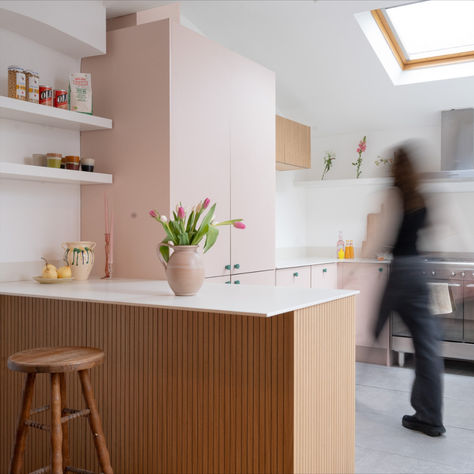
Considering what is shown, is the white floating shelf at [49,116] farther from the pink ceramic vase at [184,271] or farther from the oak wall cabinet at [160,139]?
the pink ceramic vase at [184,271]

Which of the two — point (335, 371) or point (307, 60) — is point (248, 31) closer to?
point (307, 60)

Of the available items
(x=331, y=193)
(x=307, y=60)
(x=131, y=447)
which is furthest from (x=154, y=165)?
(x=331, y=193)

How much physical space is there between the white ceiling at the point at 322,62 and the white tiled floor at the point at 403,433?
2.22 meters

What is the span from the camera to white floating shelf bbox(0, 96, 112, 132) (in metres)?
2.39

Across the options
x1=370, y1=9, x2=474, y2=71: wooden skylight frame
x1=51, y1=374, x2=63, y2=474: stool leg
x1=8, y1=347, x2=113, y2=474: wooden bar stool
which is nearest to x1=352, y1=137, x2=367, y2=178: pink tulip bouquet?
x1=370, y1=9, x2=474, y2=71: wooden skylight frame

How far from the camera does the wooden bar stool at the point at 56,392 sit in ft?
5.78

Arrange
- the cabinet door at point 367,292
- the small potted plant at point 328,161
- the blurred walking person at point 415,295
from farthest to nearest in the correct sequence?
the small potted plant at point 328,161 → the cabinet door at point 367,292 → the blurred walking person at point 415,295

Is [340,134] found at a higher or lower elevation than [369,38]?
lower

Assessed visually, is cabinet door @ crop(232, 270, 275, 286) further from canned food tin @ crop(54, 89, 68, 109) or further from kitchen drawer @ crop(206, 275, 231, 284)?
canned food tin @ crop(54, 89, 68, 109)

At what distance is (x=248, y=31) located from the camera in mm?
3838

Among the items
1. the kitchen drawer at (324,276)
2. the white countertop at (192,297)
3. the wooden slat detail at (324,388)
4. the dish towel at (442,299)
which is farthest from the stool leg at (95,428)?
the dish towel at (442,299)

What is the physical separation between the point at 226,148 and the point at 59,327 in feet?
4.49

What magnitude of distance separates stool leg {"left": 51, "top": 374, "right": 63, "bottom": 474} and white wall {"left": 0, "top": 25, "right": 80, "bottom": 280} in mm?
988

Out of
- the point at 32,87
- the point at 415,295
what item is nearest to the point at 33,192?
the point at 32,87
